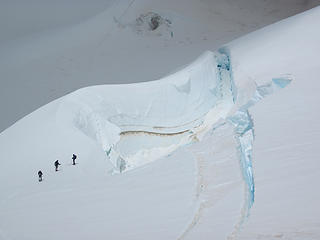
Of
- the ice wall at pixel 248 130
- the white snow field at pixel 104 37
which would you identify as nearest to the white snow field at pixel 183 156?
the ice wall at pixel 248 130

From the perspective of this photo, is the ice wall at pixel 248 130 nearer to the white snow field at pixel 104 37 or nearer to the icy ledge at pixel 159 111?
the icy ledge at pixel 159 111

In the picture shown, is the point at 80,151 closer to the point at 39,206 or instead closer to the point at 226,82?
the point at 39,206

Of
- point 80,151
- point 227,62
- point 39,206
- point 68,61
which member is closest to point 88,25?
point 68,61

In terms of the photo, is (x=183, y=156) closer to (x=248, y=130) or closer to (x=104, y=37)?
(x=248, y=130)

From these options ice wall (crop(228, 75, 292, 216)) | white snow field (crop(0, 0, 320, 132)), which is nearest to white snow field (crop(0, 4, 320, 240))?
ice wall (crop(228, 75, 292, 216))

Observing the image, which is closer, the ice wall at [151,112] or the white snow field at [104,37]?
the ice wall at [151,112]

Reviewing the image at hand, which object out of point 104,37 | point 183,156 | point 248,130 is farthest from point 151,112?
point 104,37
